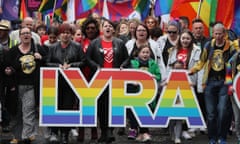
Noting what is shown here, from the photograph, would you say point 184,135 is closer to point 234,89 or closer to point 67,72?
point 234,89

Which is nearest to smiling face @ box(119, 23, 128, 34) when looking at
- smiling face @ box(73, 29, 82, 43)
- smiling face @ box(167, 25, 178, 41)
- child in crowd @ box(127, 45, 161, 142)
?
smiling face @ box(73, 29, 82, 43)

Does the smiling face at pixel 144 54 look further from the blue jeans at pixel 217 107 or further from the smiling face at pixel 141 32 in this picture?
the blue jeans at pixel 217 107

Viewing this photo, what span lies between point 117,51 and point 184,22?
7.62 feet

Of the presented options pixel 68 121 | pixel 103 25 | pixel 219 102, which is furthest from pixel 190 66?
pixel 68 121

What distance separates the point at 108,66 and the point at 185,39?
129cm

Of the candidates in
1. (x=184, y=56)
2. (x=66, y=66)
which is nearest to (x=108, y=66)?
(x=66, y=66)

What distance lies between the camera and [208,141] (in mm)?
9219

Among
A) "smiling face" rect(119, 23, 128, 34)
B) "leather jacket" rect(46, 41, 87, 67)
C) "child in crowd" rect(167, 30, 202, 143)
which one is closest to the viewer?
"leather jacket" rect(46, 41, 87, 67)

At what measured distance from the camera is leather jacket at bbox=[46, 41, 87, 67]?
Answer: 873 centimetres

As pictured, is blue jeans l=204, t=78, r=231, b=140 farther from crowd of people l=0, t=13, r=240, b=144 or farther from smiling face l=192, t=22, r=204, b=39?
smiling face l=192, t=22, r=204, b=39

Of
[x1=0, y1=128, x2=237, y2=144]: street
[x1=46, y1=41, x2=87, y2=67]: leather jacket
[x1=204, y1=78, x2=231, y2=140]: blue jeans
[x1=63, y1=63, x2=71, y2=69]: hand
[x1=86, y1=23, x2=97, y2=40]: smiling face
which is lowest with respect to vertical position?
[x1=0, y1=128, x2=237, y2=144]: street

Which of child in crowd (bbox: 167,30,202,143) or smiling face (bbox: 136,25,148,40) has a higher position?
smiling face (bbox: 136,25,148,40)

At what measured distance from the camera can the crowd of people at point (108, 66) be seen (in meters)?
8.59

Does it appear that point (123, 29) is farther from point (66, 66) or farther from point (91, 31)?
point (66, 66)
